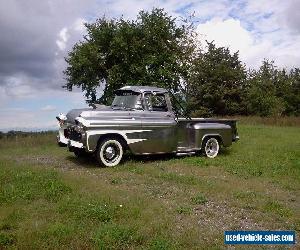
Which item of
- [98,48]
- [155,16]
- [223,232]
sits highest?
[155,16]

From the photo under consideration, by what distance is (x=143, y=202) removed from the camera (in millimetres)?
8219

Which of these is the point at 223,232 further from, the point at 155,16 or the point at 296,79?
the point at 296,79

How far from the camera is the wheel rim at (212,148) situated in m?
15.4

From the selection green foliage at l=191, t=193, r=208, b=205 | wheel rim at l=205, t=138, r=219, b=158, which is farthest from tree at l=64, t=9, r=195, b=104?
green foliage at l=191, t=193, r=208, b=205

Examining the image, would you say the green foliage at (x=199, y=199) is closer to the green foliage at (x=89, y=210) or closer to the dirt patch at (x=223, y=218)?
the dirt patch at (x=223, y=218)

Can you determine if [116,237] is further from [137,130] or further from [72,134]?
[72,134]

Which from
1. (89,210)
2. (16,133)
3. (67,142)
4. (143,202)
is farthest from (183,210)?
(16,133)

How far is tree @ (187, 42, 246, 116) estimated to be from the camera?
53031mm

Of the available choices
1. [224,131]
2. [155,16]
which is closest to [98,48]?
[155,16]

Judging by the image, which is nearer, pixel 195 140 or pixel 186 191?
pixel 186 191

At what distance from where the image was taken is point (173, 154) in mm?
15281

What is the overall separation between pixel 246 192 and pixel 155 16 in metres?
26.6

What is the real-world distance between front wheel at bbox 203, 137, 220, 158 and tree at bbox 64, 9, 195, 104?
16365 millimetres

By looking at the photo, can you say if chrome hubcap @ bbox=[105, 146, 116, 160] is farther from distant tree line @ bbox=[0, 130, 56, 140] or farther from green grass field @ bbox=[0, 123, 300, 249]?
distant tree line @ bbox=[0, 130, 56, 140]
